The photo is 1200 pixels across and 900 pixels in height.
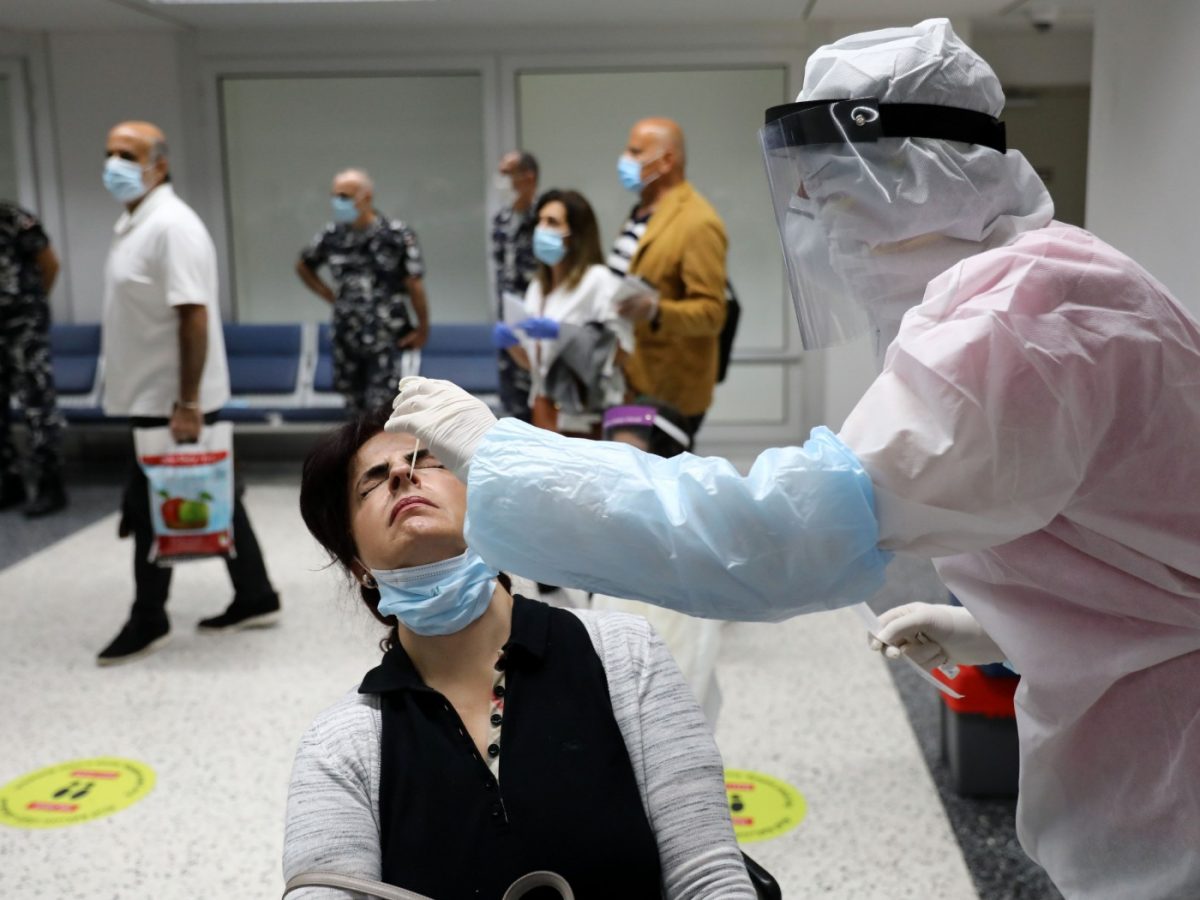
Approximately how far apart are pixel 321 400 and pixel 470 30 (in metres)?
2.37

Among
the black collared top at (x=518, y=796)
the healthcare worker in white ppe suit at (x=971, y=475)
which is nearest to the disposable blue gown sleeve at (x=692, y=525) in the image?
the healthcare worker in white ppe suit at (x=971, y=475)

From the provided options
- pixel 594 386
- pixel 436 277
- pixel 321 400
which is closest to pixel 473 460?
pixel 594 386

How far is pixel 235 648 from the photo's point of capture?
4027mm

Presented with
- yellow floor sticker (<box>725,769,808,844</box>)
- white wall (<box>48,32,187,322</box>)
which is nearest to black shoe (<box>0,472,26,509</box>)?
white wall (<box>48,32,187,322</box>)

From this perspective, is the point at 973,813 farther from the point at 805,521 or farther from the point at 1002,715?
the point at 805,521

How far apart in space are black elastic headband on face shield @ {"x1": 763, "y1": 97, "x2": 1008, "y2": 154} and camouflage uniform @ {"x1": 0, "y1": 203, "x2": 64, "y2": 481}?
5131mm

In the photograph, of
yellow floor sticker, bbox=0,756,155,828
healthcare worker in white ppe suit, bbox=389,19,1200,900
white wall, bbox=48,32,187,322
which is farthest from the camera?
white wall, bbox=48,32,187,322

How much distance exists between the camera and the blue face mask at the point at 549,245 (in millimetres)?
4109

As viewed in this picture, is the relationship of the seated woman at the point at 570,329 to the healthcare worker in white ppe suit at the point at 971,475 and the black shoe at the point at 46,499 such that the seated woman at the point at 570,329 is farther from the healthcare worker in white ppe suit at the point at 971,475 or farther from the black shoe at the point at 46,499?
the black shoe at the point at 46,499

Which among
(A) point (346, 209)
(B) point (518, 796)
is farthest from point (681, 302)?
(B) point (518, 796)

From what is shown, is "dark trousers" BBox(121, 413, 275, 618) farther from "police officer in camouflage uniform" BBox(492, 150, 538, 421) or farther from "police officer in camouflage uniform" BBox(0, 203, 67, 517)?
"police officer in camouflage uniform" BBox(0, 203, 67, 517)

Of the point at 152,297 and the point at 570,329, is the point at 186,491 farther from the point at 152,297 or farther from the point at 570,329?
the point at 570,329

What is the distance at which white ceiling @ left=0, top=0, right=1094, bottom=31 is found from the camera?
606cm

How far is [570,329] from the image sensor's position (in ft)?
12.7
